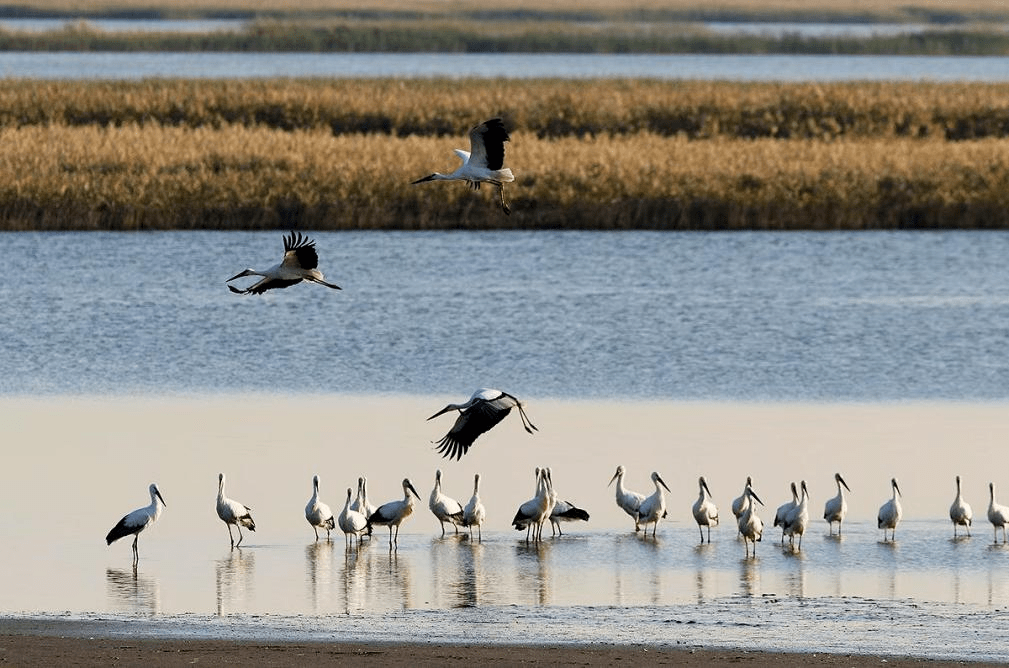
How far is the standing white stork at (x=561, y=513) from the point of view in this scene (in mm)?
15172

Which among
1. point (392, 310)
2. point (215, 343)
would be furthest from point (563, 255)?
point (215, 343)

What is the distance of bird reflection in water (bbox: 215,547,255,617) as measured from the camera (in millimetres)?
12641

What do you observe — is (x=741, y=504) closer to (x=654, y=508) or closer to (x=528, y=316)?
(x=654, y=508)

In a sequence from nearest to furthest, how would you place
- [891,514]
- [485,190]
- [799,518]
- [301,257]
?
[301,257] → [799,518] → [891,514] → [485,190]

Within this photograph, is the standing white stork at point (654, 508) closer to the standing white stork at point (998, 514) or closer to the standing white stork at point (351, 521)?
the standing white stork at point (351, 521)

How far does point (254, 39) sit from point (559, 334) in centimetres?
8943

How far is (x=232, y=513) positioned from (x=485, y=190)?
22958 mm

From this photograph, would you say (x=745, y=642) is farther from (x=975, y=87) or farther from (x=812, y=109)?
(x=975, y=87)

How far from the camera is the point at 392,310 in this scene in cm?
2936

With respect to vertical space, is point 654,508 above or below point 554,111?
below

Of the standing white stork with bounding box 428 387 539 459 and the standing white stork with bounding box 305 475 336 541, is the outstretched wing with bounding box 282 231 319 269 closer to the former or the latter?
the standing white stork with bounding box 428 387 539 459

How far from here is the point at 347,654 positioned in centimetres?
1084

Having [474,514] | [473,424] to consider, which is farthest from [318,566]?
[473,424]

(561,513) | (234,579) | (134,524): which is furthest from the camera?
(561,513)
